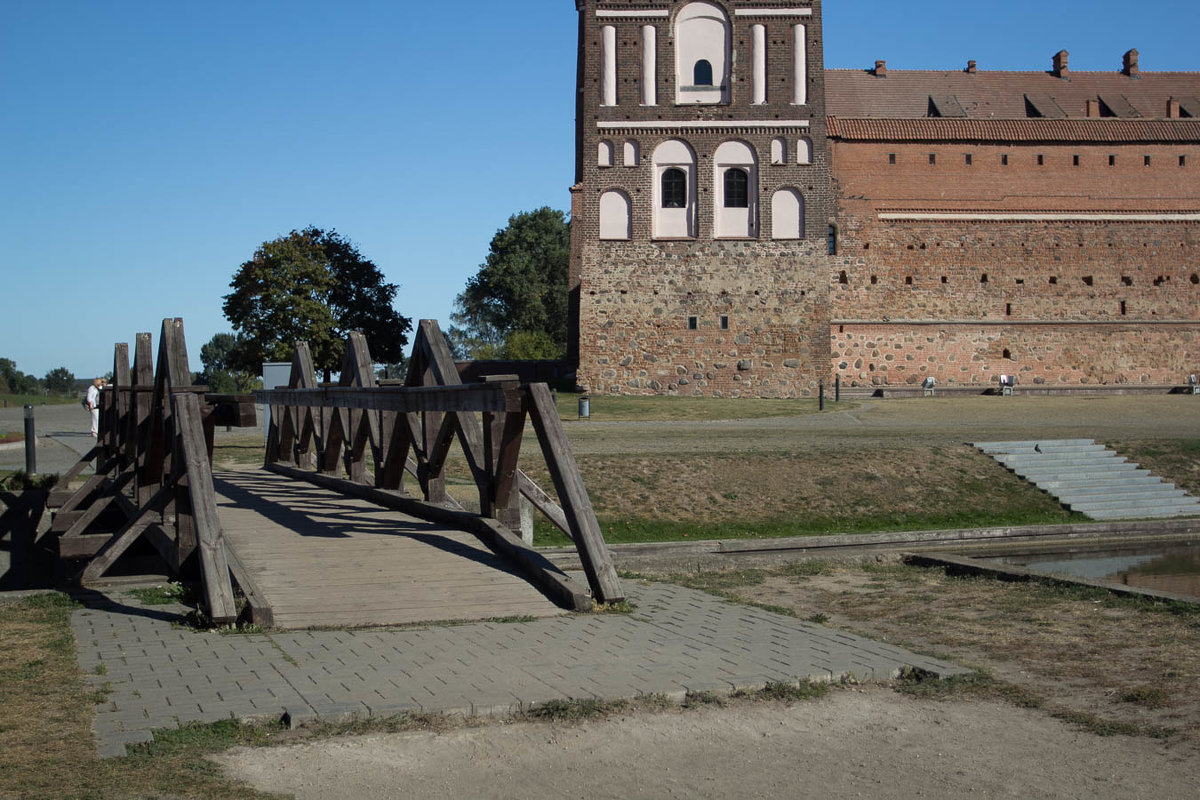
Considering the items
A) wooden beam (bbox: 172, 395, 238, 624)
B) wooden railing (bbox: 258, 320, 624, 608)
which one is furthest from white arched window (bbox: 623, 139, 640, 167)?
wooden beam (bbox: 172, 395, 238, 624)

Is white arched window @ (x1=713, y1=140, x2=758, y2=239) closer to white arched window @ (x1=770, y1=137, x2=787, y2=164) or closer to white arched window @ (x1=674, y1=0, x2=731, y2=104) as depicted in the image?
white arched window @ (x1=770, y1=137, x2=787, y2=164)

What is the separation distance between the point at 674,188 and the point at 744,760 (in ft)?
105

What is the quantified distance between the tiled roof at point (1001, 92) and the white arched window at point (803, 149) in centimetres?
1162

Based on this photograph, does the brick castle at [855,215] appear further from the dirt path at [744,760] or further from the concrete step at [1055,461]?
the dirt path at [744,760]

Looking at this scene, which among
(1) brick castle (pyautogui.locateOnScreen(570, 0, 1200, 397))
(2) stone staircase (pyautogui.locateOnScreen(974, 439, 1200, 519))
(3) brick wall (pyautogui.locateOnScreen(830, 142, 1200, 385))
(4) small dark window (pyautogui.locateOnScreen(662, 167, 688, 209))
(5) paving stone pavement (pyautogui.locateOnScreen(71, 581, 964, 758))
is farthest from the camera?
(3) brick wall (pyautogui.locateOnScreen(830, 142, 1200, 385))

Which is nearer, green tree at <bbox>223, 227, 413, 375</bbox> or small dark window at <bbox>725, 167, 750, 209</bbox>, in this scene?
small dark window at <bbox>725, 167, 750, 209</bbox>

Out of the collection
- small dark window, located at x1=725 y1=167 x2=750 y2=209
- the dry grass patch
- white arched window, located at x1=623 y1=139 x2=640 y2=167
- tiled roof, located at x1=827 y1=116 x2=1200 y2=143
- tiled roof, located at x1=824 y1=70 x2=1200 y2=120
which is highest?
tiled roof, located at x1=824 y1=70 x2=1200 y2=120

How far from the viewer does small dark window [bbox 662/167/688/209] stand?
35.5 meters

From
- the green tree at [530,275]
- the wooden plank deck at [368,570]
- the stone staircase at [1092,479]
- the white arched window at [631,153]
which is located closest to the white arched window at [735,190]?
the white arched window at [631,153]

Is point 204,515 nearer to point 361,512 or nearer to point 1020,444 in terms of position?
point 361,512

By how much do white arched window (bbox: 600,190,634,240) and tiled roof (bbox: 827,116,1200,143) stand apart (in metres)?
11.9

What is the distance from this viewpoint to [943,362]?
142ft

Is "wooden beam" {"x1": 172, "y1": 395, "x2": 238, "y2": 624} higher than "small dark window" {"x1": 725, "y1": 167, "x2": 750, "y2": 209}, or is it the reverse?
"small dark window" {"x1": 725, "y1": 167, "x2": 750, "y2": 209}

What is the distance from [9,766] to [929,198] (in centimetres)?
4313
